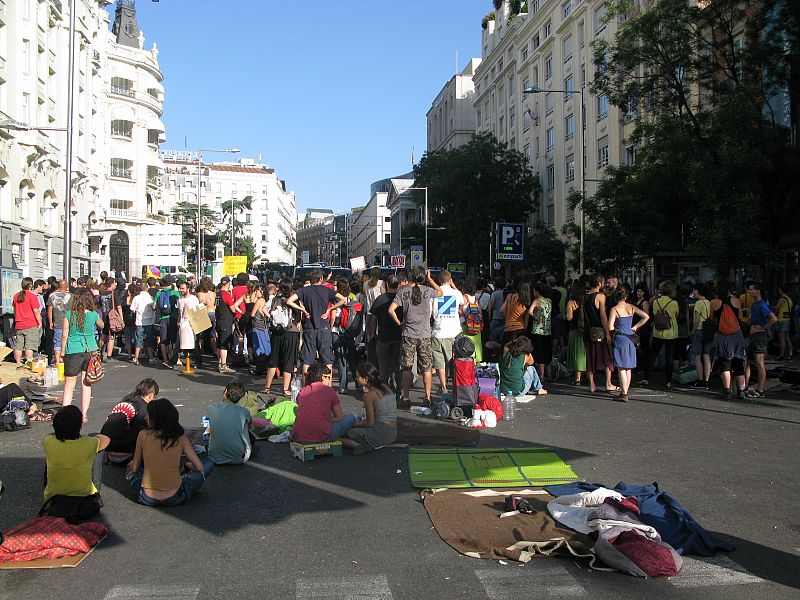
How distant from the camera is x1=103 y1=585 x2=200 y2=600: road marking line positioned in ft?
15.0

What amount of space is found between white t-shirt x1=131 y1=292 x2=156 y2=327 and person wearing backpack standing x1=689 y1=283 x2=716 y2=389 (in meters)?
11.2

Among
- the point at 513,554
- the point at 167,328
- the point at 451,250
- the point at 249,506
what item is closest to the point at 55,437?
the point at 249,506

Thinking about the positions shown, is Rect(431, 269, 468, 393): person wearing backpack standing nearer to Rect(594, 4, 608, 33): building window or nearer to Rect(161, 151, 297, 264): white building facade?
Rect(594, 4, 608, 33): building window

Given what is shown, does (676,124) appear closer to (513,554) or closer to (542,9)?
(513,554)

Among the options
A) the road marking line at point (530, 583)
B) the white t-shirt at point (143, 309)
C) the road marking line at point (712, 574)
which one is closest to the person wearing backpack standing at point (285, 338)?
the white t-shirt at point (143, 309)

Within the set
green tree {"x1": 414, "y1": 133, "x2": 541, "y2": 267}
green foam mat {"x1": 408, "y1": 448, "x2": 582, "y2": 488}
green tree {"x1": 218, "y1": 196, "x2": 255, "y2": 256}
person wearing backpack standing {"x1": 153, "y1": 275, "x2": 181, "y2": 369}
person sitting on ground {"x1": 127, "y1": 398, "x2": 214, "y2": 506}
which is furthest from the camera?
green tree {"x1": 218, "y1": 196, "x2": 255, "y2": 256}

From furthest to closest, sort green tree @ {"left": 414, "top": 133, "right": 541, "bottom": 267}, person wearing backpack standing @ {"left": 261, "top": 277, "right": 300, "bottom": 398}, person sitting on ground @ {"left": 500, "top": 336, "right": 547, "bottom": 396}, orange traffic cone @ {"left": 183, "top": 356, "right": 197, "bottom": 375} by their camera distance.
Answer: green tree @ {"left": 414, "top": 133, "right": 541, "bottom": 267} < orange traffic cone @ {"left": 183, "top": 356, "right": 197, "bottom": 375} < person wearing backpack standing @ {"left": 261, "top": 277, "right": 300, "bottom": 398} < person sitting on ground @ {"left": 500, "top": 336, "right": 547, "bottom": 396}

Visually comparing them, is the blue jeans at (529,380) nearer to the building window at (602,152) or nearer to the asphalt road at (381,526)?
the asphalt road at (381,526)

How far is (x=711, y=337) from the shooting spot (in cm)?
1292

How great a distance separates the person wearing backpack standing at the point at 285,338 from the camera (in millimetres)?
12117

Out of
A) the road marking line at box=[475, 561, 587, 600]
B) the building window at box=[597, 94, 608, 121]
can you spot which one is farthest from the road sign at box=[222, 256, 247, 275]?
the road marking line at box=[475, 561, 587, 600]

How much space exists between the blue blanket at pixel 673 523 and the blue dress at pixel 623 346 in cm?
565

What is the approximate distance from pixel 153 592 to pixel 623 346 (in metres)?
8.74

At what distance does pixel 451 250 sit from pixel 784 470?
152 ft
